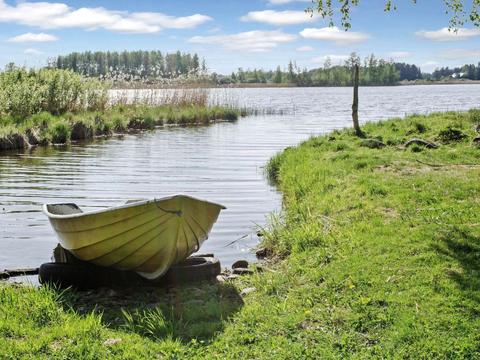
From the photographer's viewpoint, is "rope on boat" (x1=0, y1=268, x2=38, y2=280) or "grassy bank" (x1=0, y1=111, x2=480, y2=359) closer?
"grassy bank" (x1=0, y1=111, x2=480, y2=359)

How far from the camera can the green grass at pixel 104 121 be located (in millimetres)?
29328

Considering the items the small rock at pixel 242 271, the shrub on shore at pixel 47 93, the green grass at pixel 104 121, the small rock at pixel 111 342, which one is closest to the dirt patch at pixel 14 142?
the green grass at pixel 104 121

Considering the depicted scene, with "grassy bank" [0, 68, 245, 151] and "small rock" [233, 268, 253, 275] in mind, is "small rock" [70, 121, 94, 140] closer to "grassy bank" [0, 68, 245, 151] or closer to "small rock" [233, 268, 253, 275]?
"grassy bank" [0, 68, 245, 151]

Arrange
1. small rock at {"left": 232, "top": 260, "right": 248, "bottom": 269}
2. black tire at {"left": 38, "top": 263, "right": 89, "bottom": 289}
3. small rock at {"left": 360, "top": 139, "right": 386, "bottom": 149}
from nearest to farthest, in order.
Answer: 1. black tire at {"left": 38, "top": 263, "right": 89, "bottom": 289}
2. small rock at {"left": 232, "top": 260, "right": 248, "bottom": 269}
3. small rock at {"left": 360, "top": 139, "right": 386, "bottom": 149}

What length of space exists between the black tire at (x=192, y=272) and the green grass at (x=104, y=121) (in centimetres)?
2023

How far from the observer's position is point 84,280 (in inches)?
344

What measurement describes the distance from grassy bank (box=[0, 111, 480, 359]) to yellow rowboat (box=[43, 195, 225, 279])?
0.47m

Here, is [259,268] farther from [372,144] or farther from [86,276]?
[372,144]

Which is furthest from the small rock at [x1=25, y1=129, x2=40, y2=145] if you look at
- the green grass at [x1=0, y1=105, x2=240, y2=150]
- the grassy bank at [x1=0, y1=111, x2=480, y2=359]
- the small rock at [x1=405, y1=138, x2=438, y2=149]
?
the grassy bank at [x1=0, y1=111, x2=480, y2=359]

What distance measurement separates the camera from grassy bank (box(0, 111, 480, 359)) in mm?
6141

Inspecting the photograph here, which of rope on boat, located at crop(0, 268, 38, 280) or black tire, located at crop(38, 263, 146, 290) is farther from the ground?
black tire, located at crop(38, 263, 146, 290)

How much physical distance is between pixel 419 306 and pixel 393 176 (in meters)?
7.28

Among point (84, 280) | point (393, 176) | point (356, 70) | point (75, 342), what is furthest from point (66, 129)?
point (75, 342)

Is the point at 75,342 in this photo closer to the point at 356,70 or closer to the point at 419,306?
the point at 419,306
